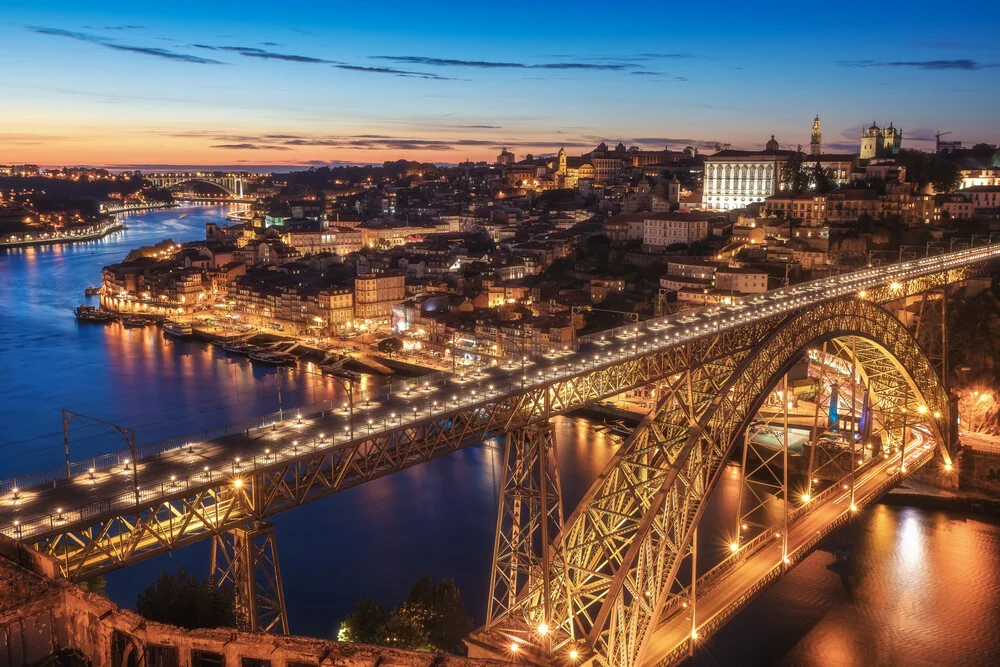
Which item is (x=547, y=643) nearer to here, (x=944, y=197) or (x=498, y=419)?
(x=498, y=419)

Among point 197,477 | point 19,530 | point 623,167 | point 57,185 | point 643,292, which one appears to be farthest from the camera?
point 57,185

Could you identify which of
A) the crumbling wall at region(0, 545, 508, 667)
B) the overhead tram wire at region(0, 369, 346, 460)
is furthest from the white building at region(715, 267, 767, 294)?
the crumbling wall at region(0, 545, 508, 667)

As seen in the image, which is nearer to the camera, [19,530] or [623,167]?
[19,530]

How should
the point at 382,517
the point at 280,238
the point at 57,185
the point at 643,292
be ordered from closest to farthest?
the point at 382,517, the point at 643,292, the point at 280,238, the point at 57,185

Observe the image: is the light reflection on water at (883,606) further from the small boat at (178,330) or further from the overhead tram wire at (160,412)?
the small boat at (178,330)

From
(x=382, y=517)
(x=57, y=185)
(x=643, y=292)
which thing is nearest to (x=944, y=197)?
(x=643, y=292)
